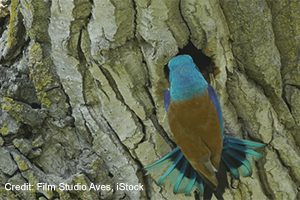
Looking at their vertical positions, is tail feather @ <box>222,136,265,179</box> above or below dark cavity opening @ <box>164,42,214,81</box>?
below

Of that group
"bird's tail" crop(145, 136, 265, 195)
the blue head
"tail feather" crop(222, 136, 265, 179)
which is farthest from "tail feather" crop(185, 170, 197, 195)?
the blue head

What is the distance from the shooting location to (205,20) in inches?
85.6

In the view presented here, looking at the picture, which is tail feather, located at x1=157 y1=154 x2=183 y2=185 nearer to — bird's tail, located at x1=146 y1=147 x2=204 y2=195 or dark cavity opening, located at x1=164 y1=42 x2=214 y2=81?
bird's tail, located at x1=146 y1=147 x2=204 y2=195

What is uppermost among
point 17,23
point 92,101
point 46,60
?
point 17,23

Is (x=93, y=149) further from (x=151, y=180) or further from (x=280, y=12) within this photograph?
(x=280, y=12)

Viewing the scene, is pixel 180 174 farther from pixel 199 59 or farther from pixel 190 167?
pixel 199 59

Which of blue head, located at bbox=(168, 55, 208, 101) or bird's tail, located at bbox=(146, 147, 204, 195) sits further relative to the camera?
bird's tail, located at bbox=(146, 147, 204, 195)

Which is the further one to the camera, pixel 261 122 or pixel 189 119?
pixel 261 122

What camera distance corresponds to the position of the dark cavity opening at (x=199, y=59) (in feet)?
7.32

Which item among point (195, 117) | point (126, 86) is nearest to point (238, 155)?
point (195, 117)

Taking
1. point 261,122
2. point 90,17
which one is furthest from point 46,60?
point 261,122

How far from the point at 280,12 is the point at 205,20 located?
1.23 feet

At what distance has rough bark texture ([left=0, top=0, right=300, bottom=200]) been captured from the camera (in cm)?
218

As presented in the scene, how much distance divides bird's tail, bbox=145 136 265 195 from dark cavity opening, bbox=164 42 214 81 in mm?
253
